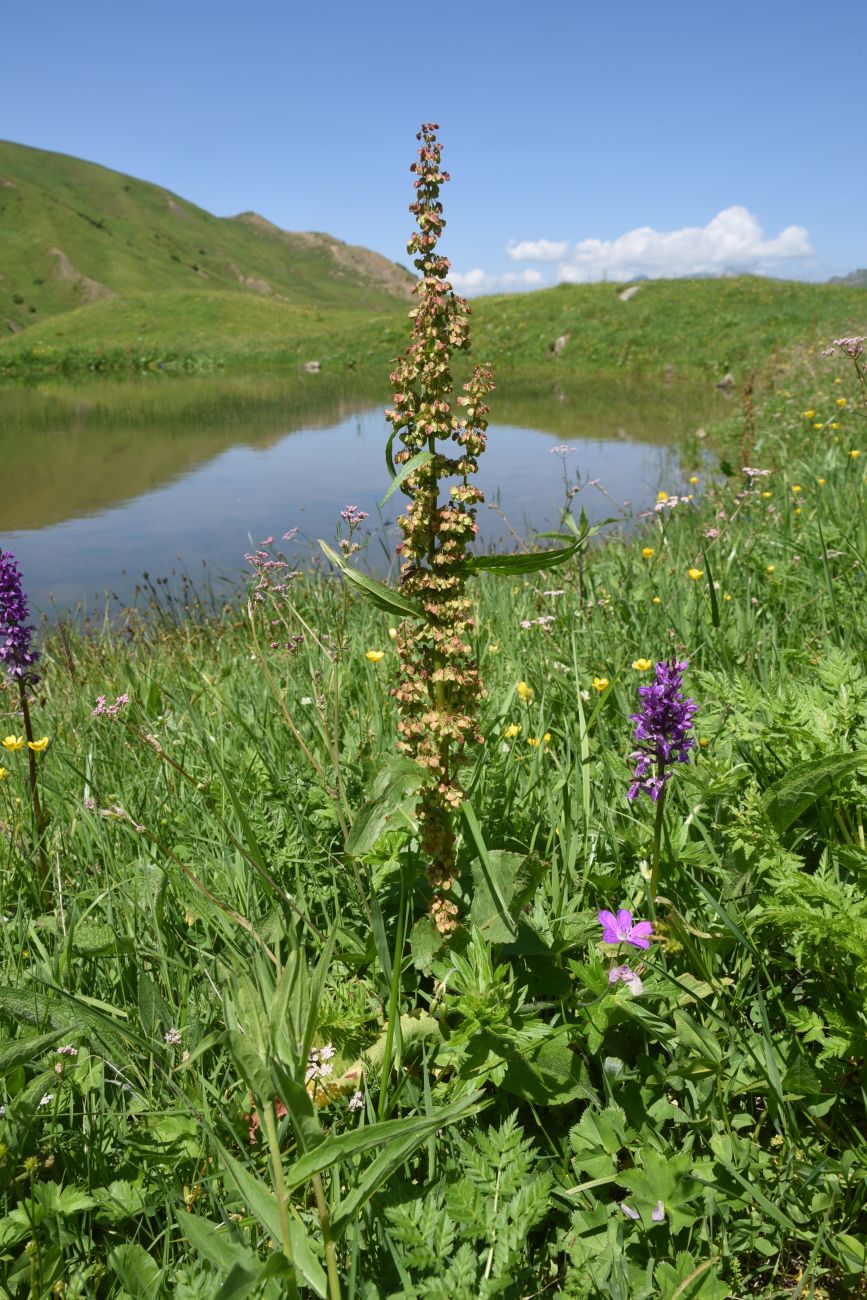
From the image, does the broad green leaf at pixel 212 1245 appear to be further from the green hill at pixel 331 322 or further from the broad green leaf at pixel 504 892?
the green hill at pixel 331 322

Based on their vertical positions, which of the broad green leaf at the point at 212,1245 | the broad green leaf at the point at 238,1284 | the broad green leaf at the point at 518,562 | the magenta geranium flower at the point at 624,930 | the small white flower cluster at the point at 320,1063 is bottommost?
the small white flower cluster at the point at 320,1063

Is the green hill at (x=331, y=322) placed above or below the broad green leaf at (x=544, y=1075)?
above

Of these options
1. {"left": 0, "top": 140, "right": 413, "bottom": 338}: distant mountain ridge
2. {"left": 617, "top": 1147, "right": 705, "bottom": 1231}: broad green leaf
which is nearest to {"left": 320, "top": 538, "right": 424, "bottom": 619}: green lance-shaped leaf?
{"left": 617, "top": 1147, "right": 705, "bottom": 1231}: broad green leaf

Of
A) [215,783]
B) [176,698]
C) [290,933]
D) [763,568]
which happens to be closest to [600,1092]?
[290,933]

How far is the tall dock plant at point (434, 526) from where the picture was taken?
151 centimetres

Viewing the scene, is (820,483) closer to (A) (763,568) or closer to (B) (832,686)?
(A) (763,568)

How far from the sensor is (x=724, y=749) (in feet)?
7.15

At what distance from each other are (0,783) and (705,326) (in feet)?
113

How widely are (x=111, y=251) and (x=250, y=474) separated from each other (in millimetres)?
134055

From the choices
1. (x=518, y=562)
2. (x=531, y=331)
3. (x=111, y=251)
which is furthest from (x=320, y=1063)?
(x=111, y=251)

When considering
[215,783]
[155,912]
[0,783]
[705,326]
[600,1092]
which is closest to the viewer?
[600,1092]

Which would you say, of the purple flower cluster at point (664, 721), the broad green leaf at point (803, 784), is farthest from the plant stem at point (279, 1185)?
the broad green leaf at point (803, 784)

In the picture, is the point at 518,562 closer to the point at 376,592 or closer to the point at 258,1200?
the point at 376,592

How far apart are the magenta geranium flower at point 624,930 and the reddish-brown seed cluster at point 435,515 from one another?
0.38 m
